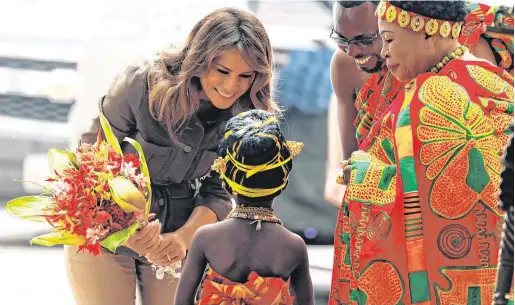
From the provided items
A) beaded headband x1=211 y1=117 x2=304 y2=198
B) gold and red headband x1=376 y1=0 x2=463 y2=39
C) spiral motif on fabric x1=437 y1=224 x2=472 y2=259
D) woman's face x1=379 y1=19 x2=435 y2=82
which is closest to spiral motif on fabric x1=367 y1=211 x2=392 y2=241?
spiral motif on fabric x1=437 y1=224 x2=472 y2=259

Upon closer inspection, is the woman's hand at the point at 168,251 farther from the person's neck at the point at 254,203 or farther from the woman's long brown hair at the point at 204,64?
the person's neck at the point at 254,203

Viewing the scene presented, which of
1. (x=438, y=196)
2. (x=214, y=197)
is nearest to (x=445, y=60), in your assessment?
(x=438, y=196)

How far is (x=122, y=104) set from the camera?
9.51 ft

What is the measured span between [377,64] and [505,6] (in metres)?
0.58

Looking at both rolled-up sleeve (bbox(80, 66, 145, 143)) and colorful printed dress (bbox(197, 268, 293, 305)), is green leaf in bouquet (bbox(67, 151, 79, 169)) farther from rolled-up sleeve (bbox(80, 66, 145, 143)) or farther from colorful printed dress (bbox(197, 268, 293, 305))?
colorful printed dress (bbox(197, 268, 293, 305))

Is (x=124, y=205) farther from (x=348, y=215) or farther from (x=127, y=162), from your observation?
(x=348, y=215)

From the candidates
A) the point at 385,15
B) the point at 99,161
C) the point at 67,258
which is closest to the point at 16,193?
the point at 67,258

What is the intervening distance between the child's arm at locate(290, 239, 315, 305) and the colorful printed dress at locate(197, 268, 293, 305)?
0.21ft

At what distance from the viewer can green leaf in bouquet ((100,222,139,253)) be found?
253 cm

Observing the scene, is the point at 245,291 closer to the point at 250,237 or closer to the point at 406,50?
the point at 250,237

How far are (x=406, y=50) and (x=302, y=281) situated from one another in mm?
702

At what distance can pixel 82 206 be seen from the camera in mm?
→ 2512

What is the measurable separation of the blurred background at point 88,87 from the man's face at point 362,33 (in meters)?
1.73

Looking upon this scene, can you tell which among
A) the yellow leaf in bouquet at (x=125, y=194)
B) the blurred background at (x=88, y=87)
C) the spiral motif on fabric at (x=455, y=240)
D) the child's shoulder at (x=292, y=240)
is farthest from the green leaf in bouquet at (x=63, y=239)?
the blurred background at (x=88, y=87)
